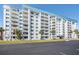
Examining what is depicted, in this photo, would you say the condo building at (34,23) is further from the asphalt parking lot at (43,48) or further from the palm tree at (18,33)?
the asphalt parking lot at (43,48)

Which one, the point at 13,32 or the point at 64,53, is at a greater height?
the point at 13,32

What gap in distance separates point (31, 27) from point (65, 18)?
168 centimetres

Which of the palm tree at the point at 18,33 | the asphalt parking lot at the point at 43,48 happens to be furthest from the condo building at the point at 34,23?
the asphalt parking lot at the point at 43,48

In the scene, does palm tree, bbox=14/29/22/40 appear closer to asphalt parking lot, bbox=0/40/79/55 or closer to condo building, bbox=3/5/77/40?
condo building, bbox=3/5/77/40

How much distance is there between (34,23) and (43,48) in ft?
4.46

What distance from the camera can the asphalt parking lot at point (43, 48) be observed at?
508 inches

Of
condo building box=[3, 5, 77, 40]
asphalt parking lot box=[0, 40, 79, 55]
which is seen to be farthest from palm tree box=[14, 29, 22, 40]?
asphalt parking lot box=[0, 40, 79, 55]

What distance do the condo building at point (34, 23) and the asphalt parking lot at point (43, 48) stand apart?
1.22 ft

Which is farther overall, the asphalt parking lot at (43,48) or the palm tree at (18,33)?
the palm tree at (18,33)

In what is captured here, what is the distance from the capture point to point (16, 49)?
13.3 metres

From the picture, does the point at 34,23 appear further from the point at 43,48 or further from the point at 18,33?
the point at 43,48
